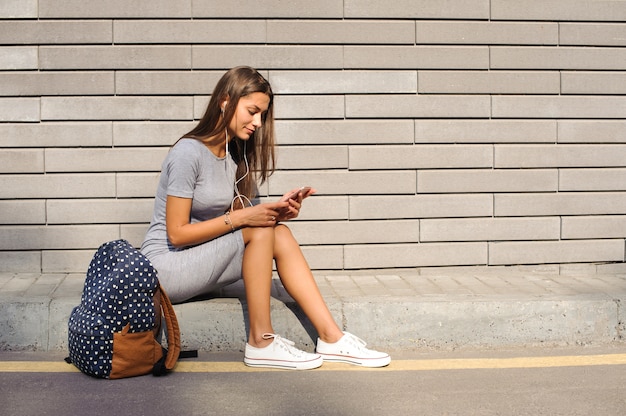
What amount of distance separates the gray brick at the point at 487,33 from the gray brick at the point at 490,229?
1.26 metres

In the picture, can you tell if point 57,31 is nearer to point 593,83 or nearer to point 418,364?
point 418,364

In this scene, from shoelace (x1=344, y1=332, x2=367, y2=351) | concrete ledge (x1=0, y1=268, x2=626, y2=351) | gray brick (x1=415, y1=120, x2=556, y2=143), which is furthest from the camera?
gray brick (x1=415, y1=120, x2=556, y2=143)

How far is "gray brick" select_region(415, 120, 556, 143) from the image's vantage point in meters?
5.86

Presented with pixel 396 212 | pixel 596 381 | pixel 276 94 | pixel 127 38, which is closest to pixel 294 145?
pixel 276 94

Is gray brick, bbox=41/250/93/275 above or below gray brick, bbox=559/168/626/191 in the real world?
below

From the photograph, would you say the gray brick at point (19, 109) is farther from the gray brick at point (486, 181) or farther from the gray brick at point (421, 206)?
the gray brick at point (486, 181)

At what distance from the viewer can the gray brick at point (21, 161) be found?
5.68m

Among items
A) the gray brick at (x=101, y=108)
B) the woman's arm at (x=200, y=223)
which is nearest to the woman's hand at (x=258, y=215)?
the woman's arm at (x=200, y=223)

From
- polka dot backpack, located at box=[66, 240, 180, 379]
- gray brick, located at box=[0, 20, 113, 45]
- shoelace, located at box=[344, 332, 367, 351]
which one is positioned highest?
gray brick, located at box=[0, 20, 113, 45]

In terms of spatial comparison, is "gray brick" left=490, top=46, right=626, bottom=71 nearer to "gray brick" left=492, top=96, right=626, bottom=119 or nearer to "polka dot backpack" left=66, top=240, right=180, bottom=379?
"gray brick" left=492, top=96, right=626, bottom=119

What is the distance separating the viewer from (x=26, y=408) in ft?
11.4

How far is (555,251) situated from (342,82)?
196 cm

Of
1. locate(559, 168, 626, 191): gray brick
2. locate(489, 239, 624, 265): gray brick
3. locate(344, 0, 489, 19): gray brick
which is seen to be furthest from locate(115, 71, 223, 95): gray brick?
locate(559, 168, 626, 191): gray brick

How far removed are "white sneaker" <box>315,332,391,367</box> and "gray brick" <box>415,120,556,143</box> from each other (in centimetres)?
207
